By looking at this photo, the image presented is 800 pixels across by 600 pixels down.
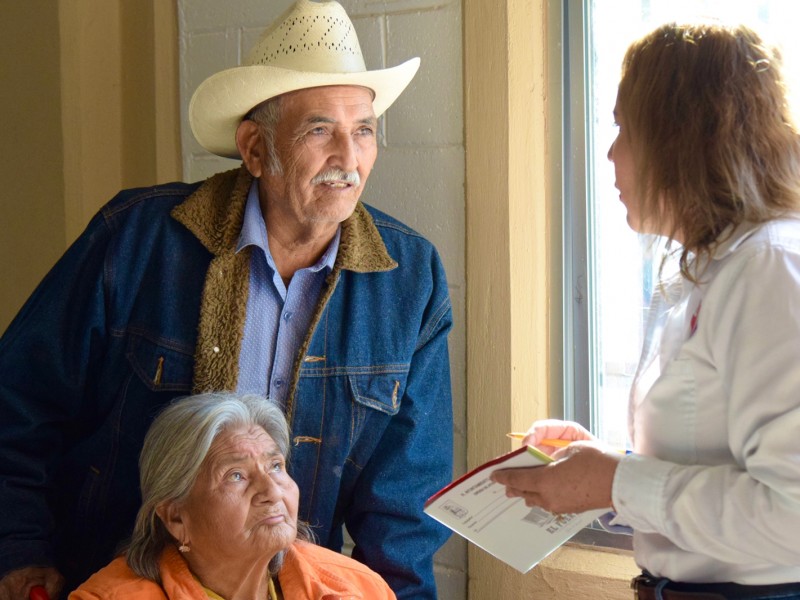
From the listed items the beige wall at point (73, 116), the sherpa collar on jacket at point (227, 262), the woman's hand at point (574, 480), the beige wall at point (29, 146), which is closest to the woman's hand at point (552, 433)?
the woman's hand at point (574, 480)

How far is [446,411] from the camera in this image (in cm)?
228

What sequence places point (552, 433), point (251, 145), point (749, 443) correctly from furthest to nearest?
1. point (251, 145)
2. point (552, 433)
3. point (749, 443)

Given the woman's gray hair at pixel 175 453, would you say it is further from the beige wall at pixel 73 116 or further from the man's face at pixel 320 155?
the beige wall at pixel 73 116

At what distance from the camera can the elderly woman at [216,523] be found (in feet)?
5.82

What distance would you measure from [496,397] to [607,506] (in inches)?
37.5

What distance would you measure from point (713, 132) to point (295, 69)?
1.06 m

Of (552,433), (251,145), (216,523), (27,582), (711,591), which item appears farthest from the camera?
(251,145)

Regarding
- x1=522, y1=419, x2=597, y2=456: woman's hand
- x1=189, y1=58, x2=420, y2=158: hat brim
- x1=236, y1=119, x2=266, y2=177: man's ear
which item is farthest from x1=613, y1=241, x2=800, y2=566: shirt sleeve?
x1=236, y1=119, x2=266, y2=177: man's ear

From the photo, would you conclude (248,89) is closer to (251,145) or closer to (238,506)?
(251,145)

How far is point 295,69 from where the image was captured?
2.08 m

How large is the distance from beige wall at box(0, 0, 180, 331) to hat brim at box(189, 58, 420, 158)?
1.54 feet

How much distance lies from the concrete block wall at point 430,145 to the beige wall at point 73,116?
487mm

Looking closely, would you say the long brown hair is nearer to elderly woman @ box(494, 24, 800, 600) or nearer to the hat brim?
elderly woman @ box(494, 24, 800, 600)

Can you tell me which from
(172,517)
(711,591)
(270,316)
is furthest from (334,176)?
(711,591)
